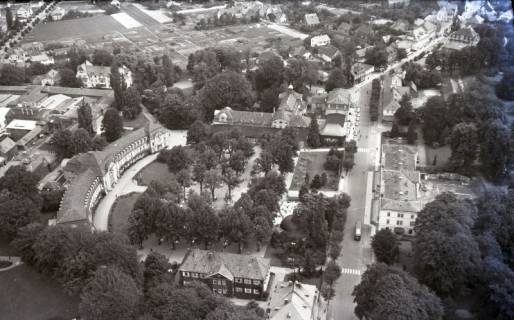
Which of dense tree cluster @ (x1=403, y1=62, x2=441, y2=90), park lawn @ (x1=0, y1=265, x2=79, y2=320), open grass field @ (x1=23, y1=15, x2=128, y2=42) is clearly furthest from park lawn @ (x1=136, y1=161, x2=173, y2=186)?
open grass field @ (x1=23, y1=15, x2=128, y2=42)

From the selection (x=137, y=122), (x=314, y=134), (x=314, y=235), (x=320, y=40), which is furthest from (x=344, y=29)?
(x=314, y=235)

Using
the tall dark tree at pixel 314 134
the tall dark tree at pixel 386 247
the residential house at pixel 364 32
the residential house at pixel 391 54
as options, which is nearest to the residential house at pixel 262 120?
the tall dark tree at pixel 314 134

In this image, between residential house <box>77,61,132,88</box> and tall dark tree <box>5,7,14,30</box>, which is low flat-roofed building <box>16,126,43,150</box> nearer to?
residential house <box>77,61,132,88</box>

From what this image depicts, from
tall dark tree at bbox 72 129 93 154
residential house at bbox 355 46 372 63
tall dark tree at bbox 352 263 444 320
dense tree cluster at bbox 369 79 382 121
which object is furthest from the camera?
residential house at bbox 355 46 372 63

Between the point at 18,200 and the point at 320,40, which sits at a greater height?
the point at 320,40

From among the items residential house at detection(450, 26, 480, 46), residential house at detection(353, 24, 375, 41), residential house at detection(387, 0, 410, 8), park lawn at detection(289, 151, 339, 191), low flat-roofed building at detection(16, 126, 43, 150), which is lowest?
park lawn at detection(289, 151, 339, 191)

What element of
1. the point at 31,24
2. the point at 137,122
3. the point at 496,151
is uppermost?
the point at 31,24

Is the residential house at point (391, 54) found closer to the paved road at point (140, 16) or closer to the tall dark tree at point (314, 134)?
the tall dark tree at point (314, 134)

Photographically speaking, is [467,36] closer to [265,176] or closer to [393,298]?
[265,176]
